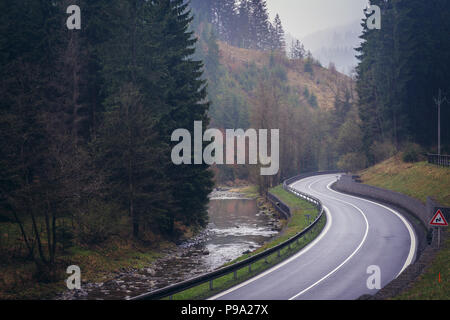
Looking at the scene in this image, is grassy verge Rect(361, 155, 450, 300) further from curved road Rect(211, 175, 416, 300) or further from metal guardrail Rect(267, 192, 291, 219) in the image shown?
metal guardrail Rect(267, 192, 291, 219)

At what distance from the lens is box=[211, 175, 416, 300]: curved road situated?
16.6 m

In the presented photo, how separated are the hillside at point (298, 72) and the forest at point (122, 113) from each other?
305 feet

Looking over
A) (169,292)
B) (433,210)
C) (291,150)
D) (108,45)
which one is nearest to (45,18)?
(108,45)

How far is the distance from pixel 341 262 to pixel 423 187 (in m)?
20.4

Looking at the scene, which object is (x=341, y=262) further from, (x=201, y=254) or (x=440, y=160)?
(x=440, y=160)

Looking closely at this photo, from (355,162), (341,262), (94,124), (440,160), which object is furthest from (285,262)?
(355,162)

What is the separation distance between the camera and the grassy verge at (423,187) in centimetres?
1380

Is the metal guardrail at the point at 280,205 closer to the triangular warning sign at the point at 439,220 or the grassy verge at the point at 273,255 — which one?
the grassy verge at the point at 273,255

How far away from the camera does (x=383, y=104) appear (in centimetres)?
5997

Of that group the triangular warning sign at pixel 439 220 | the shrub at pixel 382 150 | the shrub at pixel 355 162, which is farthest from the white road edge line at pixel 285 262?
the shrub at pixel 355 162

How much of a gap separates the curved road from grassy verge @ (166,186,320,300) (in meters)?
0.49

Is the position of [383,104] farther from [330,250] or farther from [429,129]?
[330,250]

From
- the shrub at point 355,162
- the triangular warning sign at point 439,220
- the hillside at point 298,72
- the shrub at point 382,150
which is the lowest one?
the triangular warning sign at point 439,220

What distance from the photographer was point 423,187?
37.8 meters
